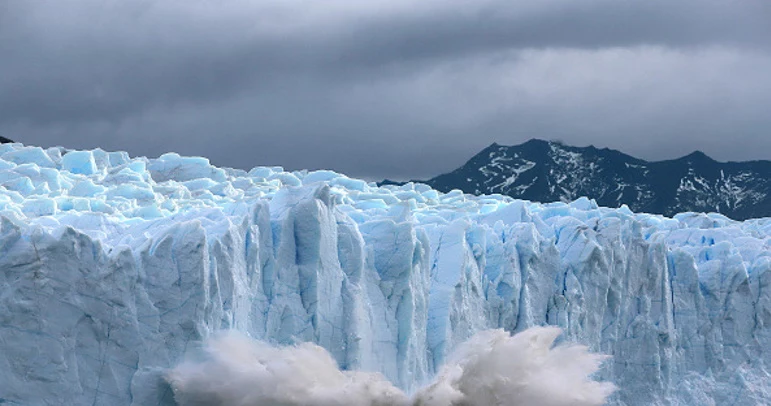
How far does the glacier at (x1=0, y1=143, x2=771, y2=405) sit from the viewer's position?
23.0 m

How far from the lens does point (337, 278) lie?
25.9m

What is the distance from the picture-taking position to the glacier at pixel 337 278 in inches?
906

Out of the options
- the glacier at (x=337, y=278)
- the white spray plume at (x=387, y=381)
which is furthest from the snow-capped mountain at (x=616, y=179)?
the white spray plume at (x=387, y=381)

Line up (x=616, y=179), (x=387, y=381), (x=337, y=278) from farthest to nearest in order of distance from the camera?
(x=616, y=179) < (x=387, y=381) < (x=337, y=278)

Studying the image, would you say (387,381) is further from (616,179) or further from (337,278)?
(616,179)

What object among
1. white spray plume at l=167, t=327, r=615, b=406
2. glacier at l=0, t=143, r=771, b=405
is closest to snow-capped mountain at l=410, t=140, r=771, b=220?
glacier at l=0, t=143, r=771, b=405

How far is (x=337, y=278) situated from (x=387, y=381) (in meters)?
2.21

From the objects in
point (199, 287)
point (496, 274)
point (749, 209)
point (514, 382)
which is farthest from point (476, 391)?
point (749, 209)

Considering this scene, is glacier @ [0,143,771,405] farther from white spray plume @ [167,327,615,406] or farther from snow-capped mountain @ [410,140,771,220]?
snow-capped mountain @ [410,140,771,220]

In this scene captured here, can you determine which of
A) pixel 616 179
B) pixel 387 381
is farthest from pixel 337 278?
pixel 616 179

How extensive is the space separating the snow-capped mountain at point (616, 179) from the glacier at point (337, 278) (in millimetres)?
54702

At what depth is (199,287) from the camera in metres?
23.5

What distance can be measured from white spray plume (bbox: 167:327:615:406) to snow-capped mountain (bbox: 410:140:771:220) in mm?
60168

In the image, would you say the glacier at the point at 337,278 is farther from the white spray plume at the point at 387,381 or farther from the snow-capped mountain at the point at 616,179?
the snow-capped mountain at the point at 616,179
